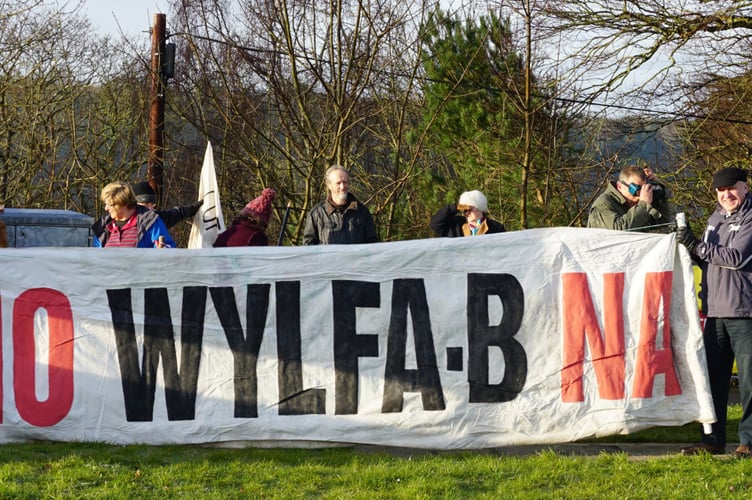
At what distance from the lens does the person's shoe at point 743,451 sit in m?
5.86

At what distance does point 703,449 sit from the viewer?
5973 mm

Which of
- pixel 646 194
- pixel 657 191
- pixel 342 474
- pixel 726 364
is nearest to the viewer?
pixel 342 474

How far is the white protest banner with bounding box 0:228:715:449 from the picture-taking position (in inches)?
242

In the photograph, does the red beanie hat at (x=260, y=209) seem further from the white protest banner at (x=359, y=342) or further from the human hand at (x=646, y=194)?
the human hand at (x=646, y=194)

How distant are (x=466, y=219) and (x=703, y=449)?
2.59 m

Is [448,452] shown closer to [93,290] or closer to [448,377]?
[448,377]

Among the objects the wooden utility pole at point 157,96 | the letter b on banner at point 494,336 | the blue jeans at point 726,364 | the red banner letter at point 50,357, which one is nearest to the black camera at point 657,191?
the blue jeans at point 726,364

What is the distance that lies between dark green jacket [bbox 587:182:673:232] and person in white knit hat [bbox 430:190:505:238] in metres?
0.85

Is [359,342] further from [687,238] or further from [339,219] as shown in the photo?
[687,238]

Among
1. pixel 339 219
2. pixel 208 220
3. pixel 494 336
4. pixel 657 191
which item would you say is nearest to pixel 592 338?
pixel 494 336

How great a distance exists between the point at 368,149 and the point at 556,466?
14.5m

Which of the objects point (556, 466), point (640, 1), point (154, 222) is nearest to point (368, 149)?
point (640, 1)

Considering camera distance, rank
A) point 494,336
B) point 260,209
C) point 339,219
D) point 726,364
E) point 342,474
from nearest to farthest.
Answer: point 342,474 → point 726,364 → point 494,336 → point 339,219 → point 260,209

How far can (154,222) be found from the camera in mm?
7051
